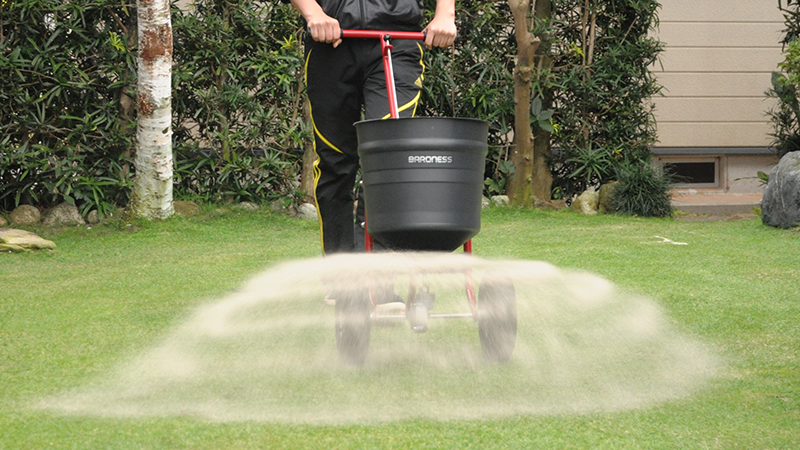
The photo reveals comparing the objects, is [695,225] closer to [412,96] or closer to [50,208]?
[412,96]

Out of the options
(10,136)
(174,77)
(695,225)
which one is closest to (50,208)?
(10,136)

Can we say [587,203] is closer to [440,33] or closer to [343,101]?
[343,101]

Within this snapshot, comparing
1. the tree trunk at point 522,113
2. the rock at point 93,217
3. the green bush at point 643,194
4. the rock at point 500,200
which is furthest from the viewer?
the rock at point 500,200

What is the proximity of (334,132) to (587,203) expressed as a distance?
4858 mm

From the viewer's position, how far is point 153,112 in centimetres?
567

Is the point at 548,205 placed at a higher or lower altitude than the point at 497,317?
higher

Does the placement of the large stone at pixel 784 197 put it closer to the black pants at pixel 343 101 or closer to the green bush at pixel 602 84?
the green bush at pixel 602 84

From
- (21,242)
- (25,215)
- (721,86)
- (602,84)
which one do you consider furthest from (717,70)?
(21,242)

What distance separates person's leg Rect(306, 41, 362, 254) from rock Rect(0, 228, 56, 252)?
9.07 feet

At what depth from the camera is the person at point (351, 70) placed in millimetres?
2615

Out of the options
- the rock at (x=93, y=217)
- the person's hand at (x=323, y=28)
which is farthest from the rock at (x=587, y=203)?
the person's hand at (x=323, y=28)

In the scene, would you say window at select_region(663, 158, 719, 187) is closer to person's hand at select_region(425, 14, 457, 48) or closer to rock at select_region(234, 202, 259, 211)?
rock at select_region(234, 202, 259, 211)

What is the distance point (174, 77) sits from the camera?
247 inches

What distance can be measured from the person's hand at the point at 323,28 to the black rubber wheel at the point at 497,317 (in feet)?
2.84
